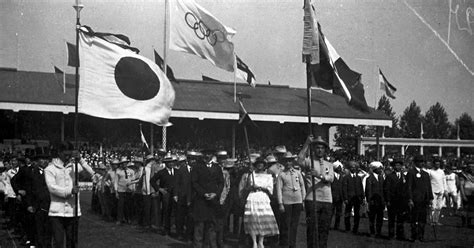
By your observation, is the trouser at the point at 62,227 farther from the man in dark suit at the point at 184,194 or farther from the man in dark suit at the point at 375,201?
the man in dark suit at the point at 375,201

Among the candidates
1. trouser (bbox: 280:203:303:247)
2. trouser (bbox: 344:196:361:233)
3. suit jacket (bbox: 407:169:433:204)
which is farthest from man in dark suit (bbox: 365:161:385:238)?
trouser (bbox: 280:203:303:247)

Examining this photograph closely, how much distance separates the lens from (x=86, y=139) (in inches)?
1152

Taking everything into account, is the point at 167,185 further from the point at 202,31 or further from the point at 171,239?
the point at 202,31

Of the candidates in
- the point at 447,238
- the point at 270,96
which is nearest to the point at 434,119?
the point at 270,96

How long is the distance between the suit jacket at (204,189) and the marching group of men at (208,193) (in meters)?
0.02

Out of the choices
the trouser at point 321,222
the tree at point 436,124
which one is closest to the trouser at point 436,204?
the trouser at point 321,222

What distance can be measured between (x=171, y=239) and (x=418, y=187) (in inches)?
213

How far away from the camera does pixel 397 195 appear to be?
14.0 meters

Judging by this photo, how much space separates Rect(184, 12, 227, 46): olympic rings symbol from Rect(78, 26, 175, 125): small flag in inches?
194

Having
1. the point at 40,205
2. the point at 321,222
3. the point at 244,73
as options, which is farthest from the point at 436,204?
the point at 40,205

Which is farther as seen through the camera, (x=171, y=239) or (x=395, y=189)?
(x=395, y=189)

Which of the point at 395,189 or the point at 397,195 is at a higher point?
the point at 395,189

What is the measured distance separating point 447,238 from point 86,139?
1872 centimetres

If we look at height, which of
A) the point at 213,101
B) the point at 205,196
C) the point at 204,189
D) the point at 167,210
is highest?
the point at 213,101
